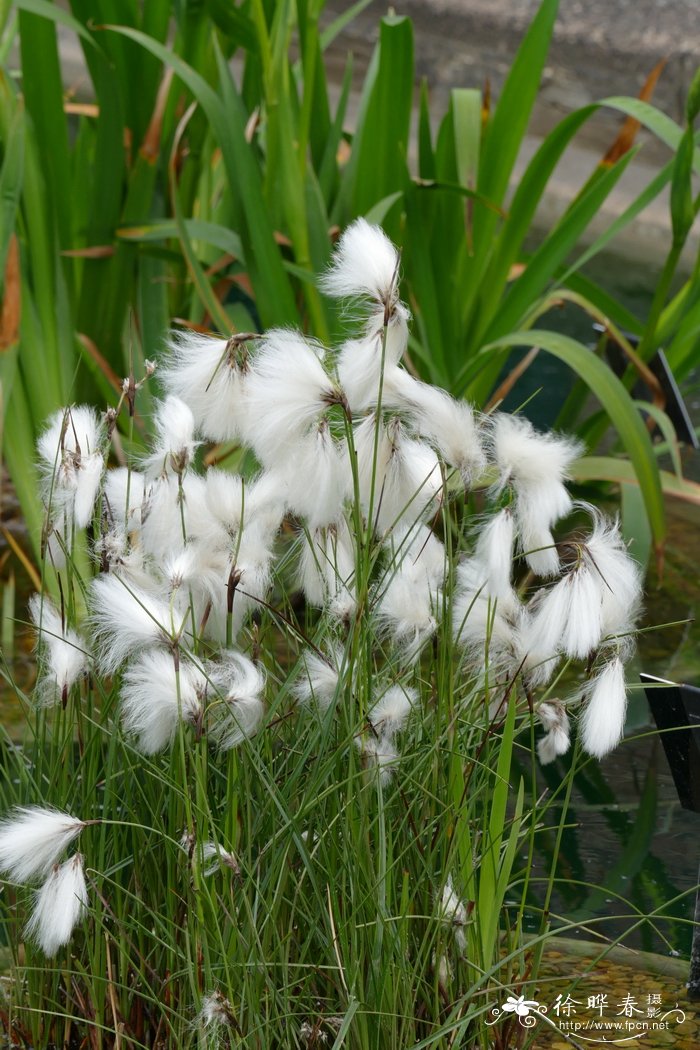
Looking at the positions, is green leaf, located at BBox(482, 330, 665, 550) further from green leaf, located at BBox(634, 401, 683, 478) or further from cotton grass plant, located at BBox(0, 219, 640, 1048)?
cotton grass plant, located at BBox(0, 219, 640, 1048)

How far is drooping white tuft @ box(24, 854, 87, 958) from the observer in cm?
94

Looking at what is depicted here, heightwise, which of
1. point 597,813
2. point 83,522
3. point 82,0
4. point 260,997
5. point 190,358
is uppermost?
point 82,0

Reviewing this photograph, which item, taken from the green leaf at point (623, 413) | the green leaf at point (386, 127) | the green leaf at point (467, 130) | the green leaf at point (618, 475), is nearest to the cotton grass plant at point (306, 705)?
the green leaf at point (623, 413)

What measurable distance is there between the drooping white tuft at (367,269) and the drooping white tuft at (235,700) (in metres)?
0.28

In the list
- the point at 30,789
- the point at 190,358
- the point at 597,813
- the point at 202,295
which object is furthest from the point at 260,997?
the point at 202,295

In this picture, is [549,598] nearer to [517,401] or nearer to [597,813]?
[597,813]

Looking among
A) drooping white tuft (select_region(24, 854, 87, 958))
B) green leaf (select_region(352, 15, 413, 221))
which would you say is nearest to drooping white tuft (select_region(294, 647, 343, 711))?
drooping white tuft (select_region(24, 854, 87, 958))

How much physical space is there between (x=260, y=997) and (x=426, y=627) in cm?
31

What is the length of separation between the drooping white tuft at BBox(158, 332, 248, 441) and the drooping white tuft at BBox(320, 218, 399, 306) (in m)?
0.10

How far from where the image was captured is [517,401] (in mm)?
3229

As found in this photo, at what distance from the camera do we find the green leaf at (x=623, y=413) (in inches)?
75.7

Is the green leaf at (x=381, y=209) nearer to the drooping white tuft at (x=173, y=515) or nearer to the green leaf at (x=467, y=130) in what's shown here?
the green leaf at (x=467, y=130)

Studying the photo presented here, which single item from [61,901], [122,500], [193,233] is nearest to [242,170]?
[193,233]

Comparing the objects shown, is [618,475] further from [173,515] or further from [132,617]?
[132,617]
